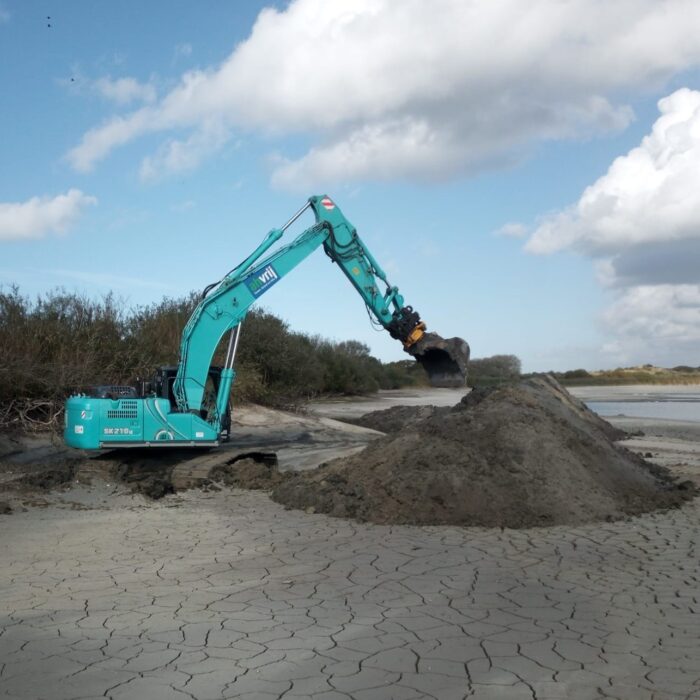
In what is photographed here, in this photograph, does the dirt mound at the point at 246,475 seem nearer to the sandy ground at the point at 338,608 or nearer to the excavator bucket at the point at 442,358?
the sandy ground at the point at 338,608

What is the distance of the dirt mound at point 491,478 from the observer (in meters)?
10.3

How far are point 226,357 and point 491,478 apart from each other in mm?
5800

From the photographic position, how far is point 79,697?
15.2ft

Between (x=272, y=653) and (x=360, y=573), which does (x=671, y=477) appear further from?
(x=272, y=653)

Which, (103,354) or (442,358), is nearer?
(442,358)

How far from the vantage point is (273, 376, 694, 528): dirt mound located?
33.9ft

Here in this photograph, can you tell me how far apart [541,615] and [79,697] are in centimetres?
353

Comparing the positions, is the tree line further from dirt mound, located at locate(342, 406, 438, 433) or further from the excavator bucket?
the excavator bucket

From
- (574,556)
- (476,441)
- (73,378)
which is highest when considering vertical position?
(73,378)

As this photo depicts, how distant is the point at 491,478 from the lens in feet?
35.6

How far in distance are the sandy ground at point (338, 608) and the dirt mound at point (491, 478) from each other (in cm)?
43

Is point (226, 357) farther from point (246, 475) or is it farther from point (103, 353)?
point (103, 353)

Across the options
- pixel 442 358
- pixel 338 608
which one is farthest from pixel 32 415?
pixel 338 608

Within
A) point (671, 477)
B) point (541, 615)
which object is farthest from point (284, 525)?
point (671, 477)
